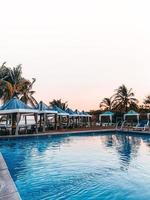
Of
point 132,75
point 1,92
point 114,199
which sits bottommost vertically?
point 114,199

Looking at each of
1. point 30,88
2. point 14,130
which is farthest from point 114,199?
point 30,88

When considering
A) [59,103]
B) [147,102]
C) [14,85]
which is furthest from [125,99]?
[14,85]

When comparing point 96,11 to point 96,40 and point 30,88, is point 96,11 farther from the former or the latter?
point 30,88

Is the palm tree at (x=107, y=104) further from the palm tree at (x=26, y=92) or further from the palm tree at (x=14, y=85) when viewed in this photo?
the palm tree at (x=14, y=85)

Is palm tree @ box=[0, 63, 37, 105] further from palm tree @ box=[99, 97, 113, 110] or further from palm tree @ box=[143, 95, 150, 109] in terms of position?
palm tree @ box=[143, 95, 150, 109]

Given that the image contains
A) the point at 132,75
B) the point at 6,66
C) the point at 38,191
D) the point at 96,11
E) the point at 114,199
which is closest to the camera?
the point at 114,199

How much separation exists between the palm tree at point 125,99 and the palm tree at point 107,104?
223 centimetres

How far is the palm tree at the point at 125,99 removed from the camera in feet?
149

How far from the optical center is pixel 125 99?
150 feet

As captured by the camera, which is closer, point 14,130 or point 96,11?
point 96,11

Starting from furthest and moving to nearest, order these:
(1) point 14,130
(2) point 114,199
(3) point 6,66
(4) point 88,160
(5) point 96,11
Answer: (3) point 6,66
(1) point 14,130
(5) point 96,11
(4) point 88,160
(2) point 114,199

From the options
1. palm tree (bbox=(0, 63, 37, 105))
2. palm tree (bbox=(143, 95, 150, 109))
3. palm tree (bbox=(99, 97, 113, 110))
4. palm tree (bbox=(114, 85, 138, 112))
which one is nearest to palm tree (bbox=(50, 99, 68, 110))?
palm tree (bbox=(99, 97, 113, 110))

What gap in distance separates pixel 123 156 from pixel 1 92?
17.6 m

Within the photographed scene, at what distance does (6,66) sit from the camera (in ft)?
100
